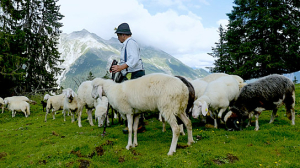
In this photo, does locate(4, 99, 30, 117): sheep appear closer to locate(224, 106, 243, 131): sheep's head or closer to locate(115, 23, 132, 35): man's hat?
locate(115, 23, 132, 35): man's hat

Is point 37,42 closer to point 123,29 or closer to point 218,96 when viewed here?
point 123,29

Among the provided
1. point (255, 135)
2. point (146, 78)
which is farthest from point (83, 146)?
point (255, 135)

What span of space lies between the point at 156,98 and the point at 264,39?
102ft

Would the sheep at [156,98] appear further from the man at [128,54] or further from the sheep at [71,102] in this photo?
the sheep at [71,102]

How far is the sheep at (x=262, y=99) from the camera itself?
8547mm

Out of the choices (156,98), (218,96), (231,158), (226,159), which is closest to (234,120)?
(218,96)

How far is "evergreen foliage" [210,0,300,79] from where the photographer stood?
29094 millimetres

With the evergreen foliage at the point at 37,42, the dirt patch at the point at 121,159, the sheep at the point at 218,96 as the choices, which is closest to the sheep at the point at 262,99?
the sheep at the point at 218,96

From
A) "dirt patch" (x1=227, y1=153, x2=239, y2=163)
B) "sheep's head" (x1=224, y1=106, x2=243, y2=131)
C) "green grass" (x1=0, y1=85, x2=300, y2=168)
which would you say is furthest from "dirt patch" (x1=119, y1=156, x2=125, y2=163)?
"sheep's head" (x1=224, y1=106, x2=243, y2=131)

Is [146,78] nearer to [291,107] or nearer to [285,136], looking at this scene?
[285,136]

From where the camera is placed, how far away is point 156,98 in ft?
20.6

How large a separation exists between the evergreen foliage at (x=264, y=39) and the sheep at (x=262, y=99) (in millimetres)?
22582

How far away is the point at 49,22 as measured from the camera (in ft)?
110

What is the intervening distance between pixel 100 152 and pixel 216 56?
3997 centimetres
